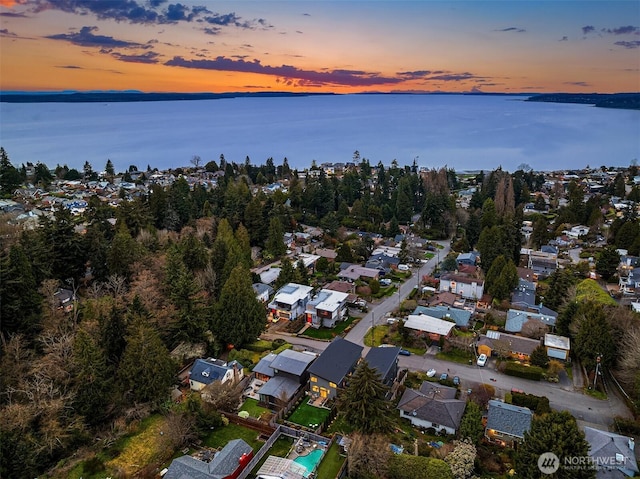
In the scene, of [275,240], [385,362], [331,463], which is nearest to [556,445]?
[331,463]

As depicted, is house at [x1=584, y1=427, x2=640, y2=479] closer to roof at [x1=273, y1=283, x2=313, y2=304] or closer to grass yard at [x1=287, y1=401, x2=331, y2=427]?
grass yard at [x1=287, y1=401, x2=331, y2=427]

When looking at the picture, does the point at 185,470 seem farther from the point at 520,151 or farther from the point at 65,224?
the point at 520,151

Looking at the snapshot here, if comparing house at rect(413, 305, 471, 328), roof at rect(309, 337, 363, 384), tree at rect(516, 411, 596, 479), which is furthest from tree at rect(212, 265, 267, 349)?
tree at rect(516, 411, 596, 479)

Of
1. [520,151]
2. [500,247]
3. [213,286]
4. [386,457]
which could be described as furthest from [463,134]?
[386,457]

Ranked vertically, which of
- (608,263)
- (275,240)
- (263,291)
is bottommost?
(263,291)

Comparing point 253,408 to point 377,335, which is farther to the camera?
point 377,335

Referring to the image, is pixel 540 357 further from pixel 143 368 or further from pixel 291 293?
pixel 143 368
